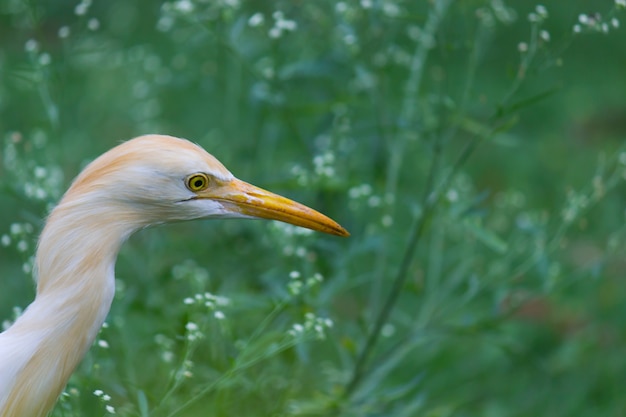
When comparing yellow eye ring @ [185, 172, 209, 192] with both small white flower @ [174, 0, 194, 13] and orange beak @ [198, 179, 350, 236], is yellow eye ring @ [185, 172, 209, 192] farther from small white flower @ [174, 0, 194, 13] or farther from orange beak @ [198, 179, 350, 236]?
small white flower @ [174, 0, 194, 13]

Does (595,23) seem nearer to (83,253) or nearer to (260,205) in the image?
(260,205)

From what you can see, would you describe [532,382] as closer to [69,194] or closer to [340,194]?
[340,194]

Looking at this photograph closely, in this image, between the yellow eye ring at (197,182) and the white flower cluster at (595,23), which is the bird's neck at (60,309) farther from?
the white flower cluster at (595,23)

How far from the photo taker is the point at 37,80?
128 inches

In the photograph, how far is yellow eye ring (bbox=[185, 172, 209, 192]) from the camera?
2.37m

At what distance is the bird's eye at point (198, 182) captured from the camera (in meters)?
2.38

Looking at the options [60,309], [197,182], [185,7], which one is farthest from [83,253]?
[185,7]

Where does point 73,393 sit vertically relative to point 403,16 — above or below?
below

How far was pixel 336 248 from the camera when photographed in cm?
349

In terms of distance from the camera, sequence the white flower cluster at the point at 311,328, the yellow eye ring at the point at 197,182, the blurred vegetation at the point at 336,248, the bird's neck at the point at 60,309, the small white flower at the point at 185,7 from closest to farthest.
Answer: the bird's neck at the point at 60,309
the yellow eye ring at the point at 197,182
the white flower cluster at the point at 311,328
the blurred vegetation at the point at 336,248
the small white flower at the point at 185,7

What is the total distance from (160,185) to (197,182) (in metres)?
0.10

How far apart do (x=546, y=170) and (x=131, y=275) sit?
115 inches

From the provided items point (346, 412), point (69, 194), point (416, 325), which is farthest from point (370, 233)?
point (69, 194)

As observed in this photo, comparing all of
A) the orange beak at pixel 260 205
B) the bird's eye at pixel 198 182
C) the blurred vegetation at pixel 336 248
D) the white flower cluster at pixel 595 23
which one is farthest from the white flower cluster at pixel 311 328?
the white flower cluster at pixel 595 23
